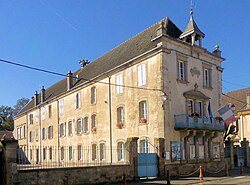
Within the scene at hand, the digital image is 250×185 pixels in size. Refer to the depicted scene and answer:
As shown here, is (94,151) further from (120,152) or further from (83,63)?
(83,63)

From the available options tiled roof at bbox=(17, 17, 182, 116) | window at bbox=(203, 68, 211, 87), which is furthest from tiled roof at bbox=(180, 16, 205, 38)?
window at bbox=(203, 68, 211, 87)

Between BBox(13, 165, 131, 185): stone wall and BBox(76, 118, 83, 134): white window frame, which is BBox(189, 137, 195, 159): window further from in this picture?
BBox(76, 118, 83, 134): white window frame

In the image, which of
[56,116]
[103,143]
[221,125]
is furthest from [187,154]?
[56,116]

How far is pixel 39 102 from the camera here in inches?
1907

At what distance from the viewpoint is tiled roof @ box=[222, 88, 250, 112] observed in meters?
38.6

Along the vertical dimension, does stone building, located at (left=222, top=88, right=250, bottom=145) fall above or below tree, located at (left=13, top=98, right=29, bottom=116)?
below

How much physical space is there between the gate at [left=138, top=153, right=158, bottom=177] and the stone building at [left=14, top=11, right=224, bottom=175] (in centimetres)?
65

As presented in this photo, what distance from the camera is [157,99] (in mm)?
23766

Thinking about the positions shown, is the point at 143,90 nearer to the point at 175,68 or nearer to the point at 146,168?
the point at 175,68

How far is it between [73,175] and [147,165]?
547cm

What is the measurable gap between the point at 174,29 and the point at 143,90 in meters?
6.10

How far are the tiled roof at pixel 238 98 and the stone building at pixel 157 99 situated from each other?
10929mm

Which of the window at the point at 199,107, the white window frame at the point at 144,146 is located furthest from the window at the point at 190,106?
the white window frame at the point at 144,146

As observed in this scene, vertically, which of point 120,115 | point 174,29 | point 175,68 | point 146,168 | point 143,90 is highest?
point 174,29
